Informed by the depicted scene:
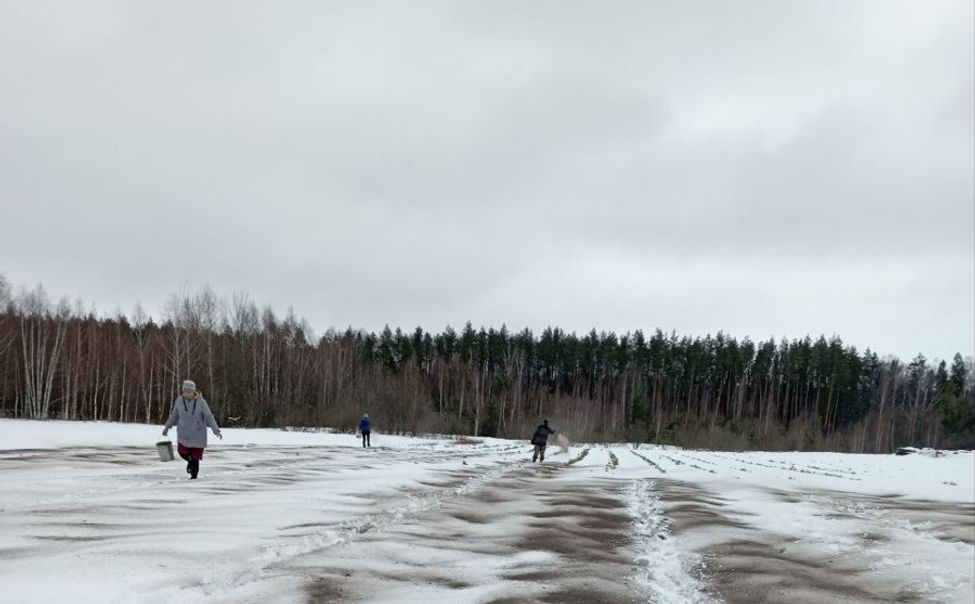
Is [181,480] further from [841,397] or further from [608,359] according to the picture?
[841,397]

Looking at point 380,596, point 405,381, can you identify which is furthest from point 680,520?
point 405,381

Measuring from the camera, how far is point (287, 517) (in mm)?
8555

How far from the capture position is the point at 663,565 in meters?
7.19

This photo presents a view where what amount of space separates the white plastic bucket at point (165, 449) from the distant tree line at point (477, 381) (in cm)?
4044

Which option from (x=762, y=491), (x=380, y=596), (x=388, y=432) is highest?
(x=380, y=596)

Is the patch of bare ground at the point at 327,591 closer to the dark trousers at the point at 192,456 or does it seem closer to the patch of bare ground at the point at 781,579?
the patch of bare ground at the point at 781,579

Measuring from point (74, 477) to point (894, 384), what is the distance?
439 ft

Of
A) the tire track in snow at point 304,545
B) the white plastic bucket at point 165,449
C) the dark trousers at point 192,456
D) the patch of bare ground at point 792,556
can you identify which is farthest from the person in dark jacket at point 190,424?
the patch of bare ground at point 792,556

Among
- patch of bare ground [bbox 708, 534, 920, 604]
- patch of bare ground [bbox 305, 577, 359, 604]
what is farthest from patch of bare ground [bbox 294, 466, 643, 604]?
patch of bare ground [bbox 708, 534, 920, 604]

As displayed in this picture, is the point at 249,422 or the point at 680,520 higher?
the point at 680,520

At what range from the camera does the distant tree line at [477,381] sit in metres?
61.6

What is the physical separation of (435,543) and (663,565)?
2.56 metres

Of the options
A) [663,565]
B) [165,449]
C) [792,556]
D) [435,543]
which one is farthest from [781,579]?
[165,449]

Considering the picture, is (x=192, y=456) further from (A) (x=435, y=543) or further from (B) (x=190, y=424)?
(A) (x=435, y=543)
